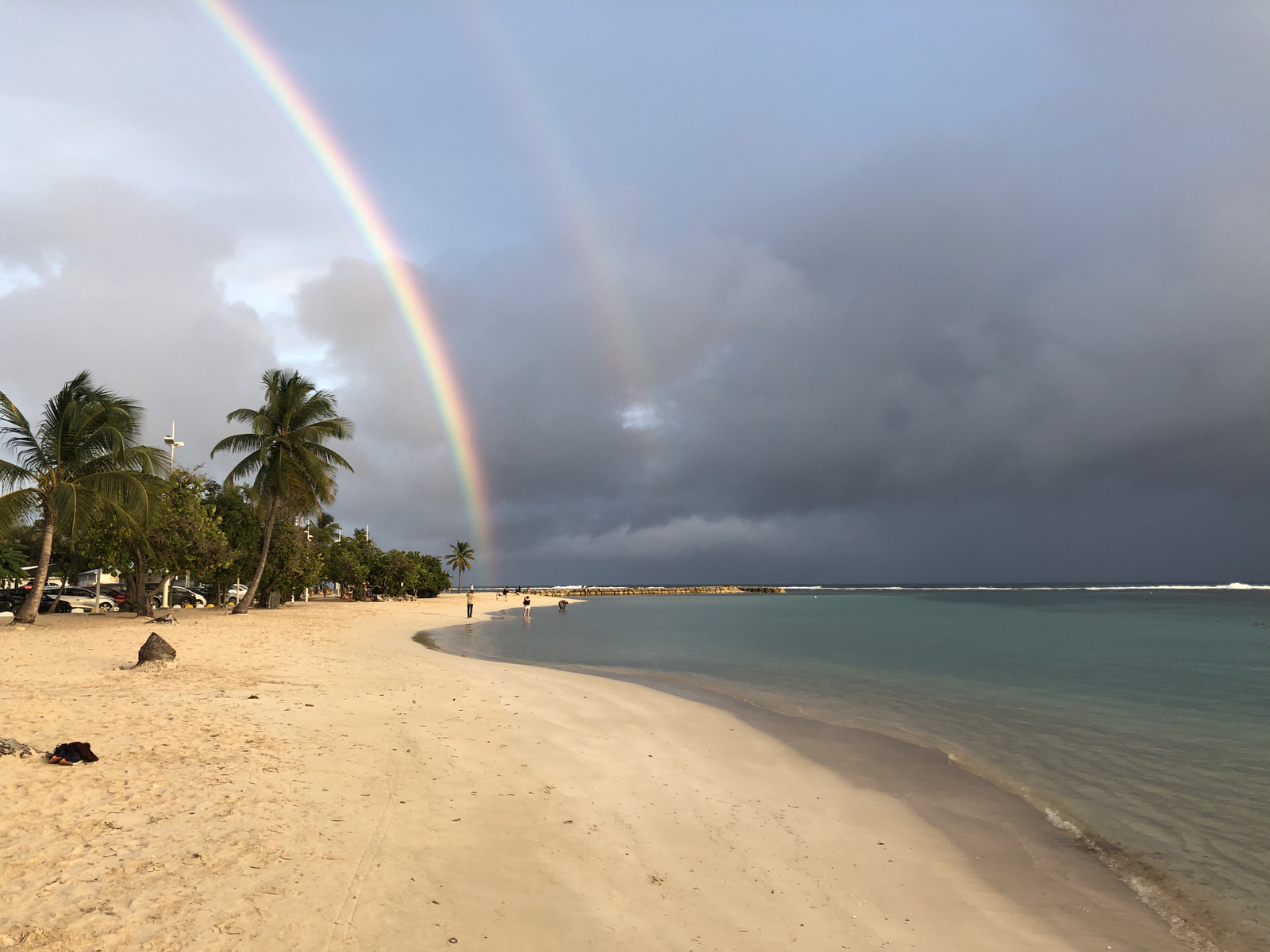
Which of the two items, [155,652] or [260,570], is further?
[260,570]

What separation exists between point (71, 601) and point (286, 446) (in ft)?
49.6

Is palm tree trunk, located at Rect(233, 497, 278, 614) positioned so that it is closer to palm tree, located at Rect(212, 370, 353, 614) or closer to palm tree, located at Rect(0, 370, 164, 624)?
palm tree, located at Rect(212, 370, 353, 614)

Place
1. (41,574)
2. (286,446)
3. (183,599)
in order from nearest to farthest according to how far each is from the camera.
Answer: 1. (41,574)
2. (286,446)
3. (183,599)

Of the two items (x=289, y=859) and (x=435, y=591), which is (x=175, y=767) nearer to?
(x=289, y=859)

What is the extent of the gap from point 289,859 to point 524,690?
1142 centimetres

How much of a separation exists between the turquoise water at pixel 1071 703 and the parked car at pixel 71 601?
2038cm

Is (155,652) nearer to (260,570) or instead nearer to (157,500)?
(157,500)

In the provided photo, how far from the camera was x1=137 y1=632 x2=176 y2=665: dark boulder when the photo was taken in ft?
53.6

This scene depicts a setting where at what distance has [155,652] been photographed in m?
16.5

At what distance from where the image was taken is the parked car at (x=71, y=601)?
3875 centimetres

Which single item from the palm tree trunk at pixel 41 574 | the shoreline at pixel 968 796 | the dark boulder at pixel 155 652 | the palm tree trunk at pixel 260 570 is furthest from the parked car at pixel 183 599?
the shoreline at pixel 968 796

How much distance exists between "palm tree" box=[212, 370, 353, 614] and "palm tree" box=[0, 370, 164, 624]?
10.6 meters

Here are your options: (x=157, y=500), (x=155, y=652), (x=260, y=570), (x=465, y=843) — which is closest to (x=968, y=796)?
(x=465, y=843)

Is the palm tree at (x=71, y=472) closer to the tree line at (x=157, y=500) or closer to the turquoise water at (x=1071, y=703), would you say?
the tree line at (x=157, y=500)
